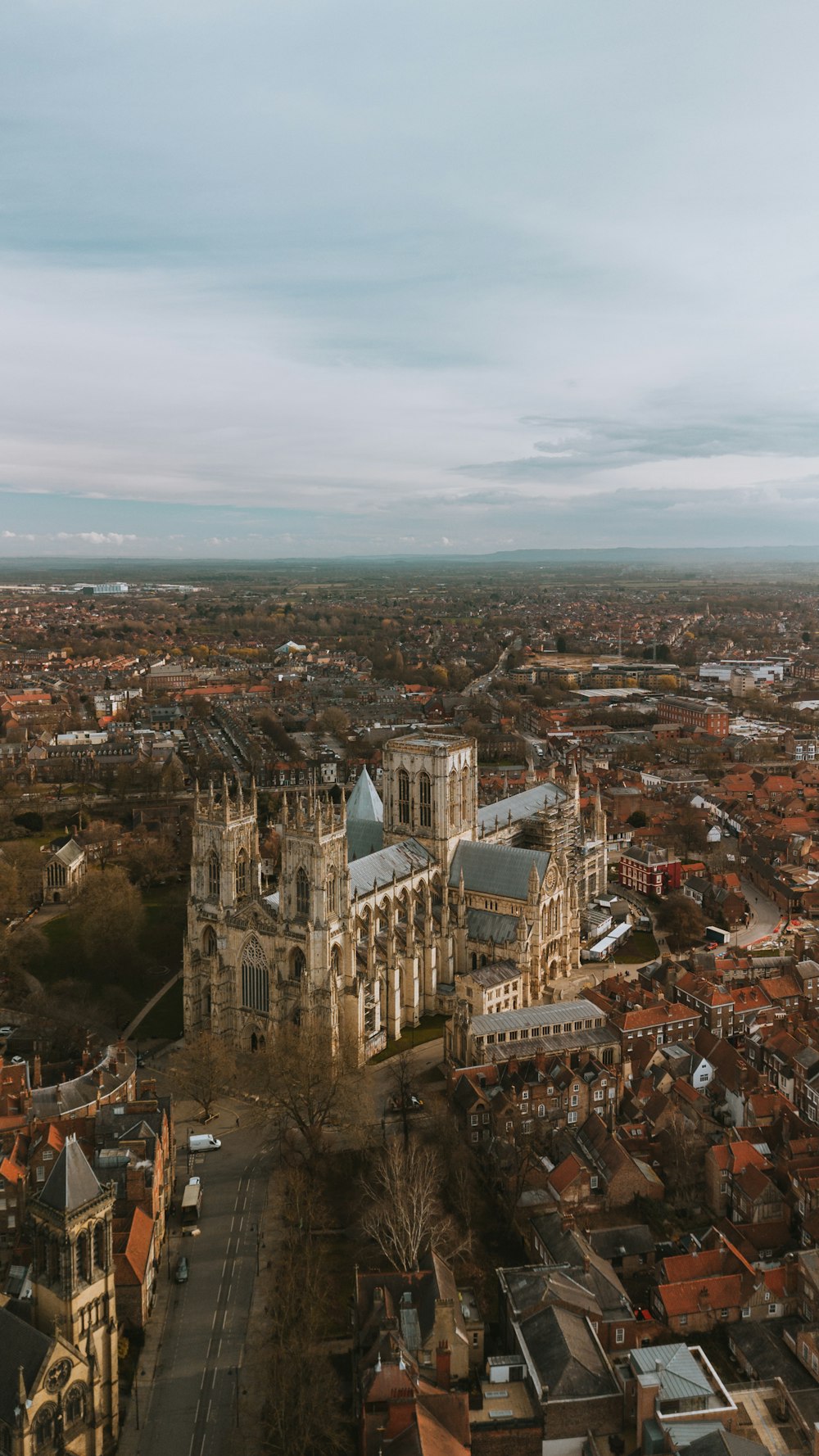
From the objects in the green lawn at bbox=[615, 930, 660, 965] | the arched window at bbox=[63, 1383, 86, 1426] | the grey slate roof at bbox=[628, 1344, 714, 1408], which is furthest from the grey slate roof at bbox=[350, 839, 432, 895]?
the arched window at bbox=[63, 1383, 86, 1426]

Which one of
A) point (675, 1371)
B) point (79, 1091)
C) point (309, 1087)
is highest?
point (309, 1087)

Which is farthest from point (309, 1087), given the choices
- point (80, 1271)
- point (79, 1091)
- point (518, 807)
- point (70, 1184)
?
point (518, 807)

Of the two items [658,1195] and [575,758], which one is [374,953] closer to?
[658,1195]

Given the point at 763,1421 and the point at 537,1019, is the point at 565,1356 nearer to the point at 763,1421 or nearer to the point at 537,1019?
the point at 763,1421

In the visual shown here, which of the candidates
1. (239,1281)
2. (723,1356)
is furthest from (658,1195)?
(239,1281)

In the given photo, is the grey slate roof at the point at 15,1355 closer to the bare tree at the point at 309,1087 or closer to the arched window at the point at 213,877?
the bare tree at the point at 309,1087

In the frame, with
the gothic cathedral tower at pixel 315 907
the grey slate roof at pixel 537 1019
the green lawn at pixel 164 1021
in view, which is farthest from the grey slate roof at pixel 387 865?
the green lawn at pixel 164 1021
